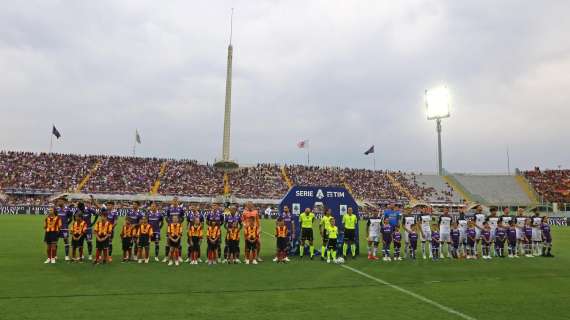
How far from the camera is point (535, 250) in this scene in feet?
58.3

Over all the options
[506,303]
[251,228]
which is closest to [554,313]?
[506,303]

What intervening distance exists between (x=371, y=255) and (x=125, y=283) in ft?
29.2

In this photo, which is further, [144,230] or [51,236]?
[144,230]

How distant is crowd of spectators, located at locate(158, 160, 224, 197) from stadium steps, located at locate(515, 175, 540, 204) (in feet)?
149

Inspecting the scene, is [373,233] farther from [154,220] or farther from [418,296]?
[154,220]

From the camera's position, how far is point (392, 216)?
53.0 feet

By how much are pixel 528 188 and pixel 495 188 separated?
4.86 m

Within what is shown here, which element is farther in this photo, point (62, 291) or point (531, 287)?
point (531, 287)

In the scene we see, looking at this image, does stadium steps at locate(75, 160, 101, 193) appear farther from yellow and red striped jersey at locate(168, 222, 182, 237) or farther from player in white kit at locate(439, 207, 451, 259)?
player in white kit at locate(439, 207, 451, 259)

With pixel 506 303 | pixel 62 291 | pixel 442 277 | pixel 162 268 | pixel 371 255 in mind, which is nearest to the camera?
pixel 506 303

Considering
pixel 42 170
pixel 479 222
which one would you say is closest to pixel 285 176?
pixel 42 170

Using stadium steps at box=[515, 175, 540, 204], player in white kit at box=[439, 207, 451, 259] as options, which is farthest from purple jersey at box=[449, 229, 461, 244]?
stadium steps at box=[515, 175, 540, 204]

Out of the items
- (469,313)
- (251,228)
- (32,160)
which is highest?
(32,160)

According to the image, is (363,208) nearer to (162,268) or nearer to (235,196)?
(235,196)
